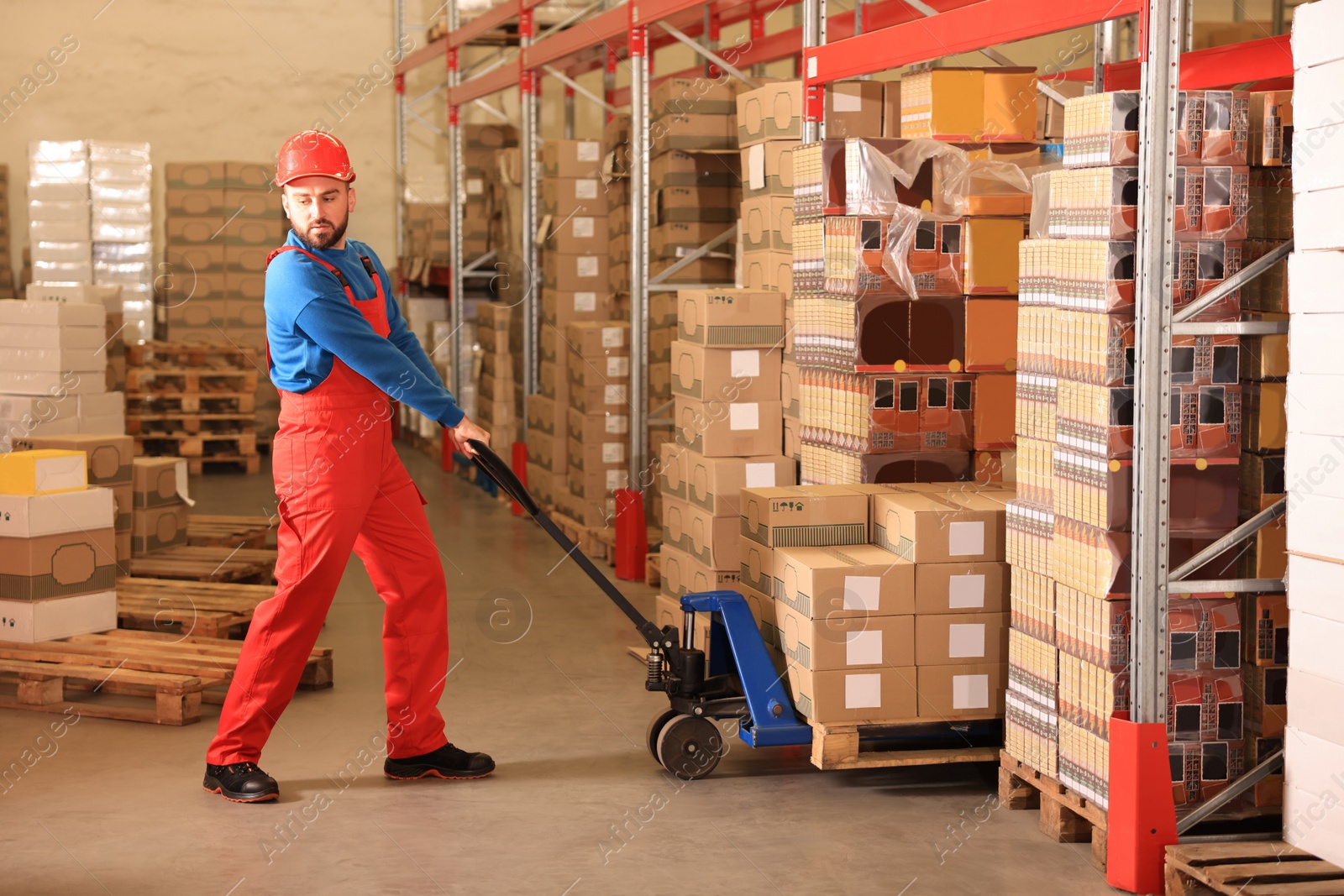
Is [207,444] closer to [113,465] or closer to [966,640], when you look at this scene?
[113,465]

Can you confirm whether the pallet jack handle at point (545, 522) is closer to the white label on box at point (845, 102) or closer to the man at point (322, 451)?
the man at point (322, 451)

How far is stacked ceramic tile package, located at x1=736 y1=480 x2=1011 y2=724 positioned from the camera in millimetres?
5195

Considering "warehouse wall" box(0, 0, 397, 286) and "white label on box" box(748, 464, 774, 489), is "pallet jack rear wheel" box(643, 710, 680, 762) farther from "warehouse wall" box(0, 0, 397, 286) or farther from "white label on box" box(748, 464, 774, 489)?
"warehouse wall" box(0, 0, 397, 286)

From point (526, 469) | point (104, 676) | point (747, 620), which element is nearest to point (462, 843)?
point (747, 620)

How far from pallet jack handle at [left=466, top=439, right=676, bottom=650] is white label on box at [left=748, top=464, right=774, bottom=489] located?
1.72 meters

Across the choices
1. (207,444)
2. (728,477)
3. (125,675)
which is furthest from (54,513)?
(207,444)

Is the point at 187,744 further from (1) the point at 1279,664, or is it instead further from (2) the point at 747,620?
(1) the point at 1279,664

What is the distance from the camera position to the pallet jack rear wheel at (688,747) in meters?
5.47

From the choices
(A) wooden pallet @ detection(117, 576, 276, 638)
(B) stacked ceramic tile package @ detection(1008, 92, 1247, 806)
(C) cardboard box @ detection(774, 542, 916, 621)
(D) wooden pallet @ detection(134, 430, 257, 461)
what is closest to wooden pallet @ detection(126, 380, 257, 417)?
(D) wooden pallet @ detection(134, 430, 257, 461)

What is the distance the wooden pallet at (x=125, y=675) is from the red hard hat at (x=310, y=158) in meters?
2.32

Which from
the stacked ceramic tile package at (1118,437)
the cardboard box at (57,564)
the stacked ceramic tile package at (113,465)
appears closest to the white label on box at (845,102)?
the stacked ceramic tile package at (1118,437)

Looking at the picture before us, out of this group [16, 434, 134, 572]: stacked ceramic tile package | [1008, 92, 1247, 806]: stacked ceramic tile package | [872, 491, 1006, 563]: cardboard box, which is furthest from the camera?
[16, 434, 134, 572]: stacked ceramic tile package

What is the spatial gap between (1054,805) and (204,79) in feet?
48.0

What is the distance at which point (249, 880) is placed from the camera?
448 centimetres
